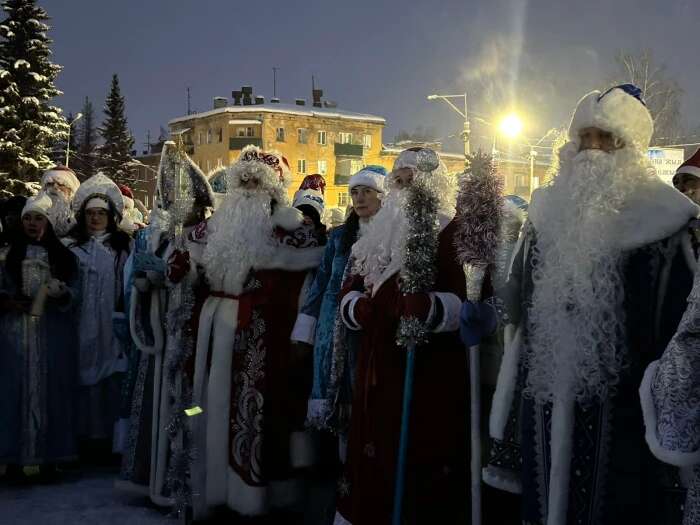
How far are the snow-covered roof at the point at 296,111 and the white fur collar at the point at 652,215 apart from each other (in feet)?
176

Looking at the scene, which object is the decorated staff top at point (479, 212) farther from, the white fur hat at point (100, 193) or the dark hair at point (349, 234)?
the white fur hat at point (100, 193)

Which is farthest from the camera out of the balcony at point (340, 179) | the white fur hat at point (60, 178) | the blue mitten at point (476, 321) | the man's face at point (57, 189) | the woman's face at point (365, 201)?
the balcony at point (340, 179)

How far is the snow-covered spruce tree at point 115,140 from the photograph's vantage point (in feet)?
140

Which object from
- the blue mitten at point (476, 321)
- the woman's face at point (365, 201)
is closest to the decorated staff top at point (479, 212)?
the blue mitten at point (476, 321)

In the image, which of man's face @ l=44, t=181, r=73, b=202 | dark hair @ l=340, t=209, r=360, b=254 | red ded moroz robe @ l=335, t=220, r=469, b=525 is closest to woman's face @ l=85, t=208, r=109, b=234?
man's face @ l=44, t=181, r=73, b=202

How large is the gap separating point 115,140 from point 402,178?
43.1 meters

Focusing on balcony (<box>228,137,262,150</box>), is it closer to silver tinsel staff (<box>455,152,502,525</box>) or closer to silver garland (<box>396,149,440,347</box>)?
silver garland (<box>396,149,440,347</box>)

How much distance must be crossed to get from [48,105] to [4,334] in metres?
22.2

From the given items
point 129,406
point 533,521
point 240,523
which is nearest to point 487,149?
point 533,521

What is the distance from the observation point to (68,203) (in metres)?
8.15

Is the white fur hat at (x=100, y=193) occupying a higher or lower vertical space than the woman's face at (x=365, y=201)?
higher

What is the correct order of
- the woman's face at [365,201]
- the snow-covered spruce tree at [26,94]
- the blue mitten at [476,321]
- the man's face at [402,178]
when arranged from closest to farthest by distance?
the blue mitten at [476,321] → the man's face at [402,178] → the woman's face at [365,201] → the snow-covered spruce tree at [26,94]

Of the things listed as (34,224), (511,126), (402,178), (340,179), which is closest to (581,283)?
(402,178)

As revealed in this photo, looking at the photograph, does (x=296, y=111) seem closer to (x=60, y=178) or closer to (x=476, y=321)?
(x=60, y=178)
